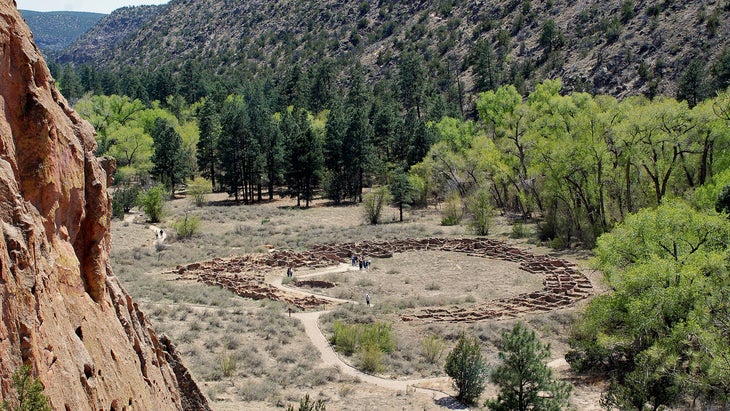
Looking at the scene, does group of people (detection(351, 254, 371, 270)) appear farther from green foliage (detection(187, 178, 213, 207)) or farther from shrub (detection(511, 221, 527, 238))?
green foliage (detection(187, 178, 213, 207))

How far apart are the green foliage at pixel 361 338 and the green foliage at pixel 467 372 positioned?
3.71 m

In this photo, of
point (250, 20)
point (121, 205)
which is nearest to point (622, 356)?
point (121, 205)

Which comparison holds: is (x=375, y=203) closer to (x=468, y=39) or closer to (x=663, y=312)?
(x=663, y=312)

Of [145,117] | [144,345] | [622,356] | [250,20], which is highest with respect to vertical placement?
[250,20]

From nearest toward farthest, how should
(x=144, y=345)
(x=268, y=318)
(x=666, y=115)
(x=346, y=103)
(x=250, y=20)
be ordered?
(x=144, y=345) < (x=268, y=318) < (x=666, y=115) < (x=346, y=103) < (x=250, y=20)

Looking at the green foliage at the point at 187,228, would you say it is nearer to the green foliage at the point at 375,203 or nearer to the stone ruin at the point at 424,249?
the stone ruin at the point at 424,249

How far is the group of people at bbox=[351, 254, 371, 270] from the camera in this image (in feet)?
124

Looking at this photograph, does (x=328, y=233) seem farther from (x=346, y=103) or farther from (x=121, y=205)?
(x=346, y=103)

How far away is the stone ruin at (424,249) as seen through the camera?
27.6m

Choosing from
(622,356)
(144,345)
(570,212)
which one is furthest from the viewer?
(570,212)

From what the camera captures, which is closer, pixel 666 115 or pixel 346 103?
Result: pixel 666 115

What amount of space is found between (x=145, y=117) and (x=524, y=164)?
50.9 meters

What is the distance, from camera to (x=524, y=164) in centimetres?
4538

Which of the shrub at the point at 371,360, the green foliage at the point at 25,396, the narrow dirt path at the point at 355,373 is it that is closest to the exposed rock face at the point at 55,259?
the green foliage at the point at 25,396
